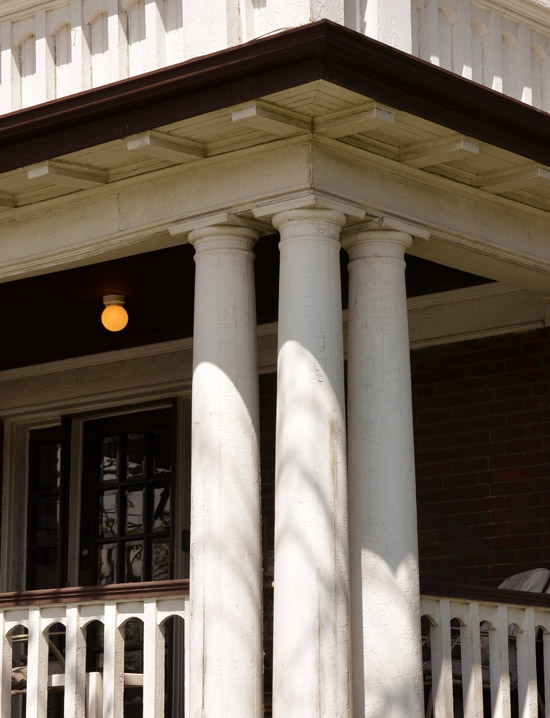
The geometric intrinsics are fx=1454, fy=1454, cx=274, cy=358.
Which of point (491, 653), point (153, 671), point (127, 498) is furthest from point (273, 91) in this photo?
point (127, 498)

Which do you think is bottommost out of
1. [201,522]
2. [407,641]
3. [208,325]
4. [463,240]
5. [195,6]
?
[407,641]

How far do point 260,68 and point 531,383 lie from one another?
371 centimetres

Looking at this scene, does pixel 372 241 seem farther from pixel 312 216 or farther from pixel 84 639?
pixel 84 639

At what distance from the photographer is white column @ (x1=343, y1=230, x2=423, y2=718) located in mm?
6598

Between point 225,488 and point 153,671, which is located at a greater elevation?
point 225,488

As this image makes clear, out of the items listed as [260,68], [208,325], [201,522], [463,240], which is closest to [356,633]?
[201,522]

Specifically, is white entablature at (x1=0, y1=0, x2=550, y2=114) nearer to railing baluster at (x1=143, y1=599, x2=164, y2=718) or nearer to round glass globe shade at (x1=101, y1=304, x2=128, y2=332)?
round glass globe shade at (x1=101, y1=304, x2=128, y2=332)

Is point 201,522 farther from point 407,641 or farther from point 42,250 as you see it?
point 42,250

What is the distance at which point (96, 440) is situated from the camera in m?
11.5

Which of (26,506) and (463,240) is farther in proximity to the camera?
(26,506)

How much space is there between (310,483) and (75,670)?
1.68 meters

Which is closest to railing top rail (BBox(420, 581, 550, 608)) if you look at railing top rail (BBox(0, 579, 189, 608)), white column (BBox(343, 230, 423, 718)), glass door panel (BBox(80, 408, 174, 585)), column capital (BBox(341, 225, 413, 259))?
white column (BBox(343, 230, 423, 718))

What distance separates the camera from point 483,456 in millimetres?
9336

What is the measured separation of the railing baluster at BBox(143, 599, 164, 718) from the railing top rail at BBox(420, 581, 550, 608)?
129 cm
